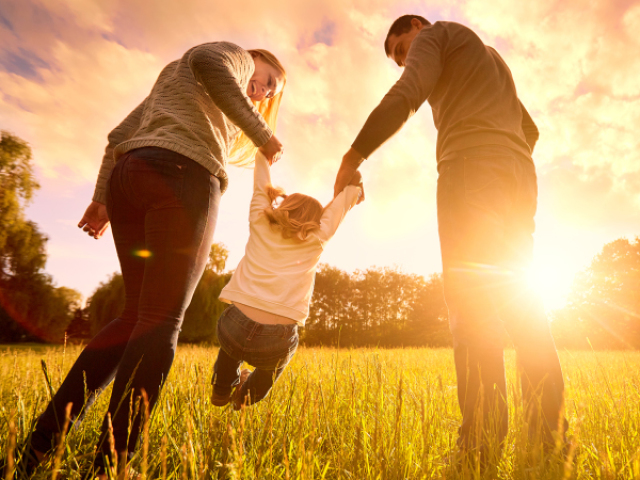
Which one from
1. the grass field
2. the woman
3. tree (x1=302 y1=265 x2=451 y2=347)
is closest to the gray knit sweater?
the woman

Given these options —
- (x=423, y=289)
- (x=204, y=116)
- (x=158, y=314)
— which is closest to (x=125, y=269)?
(x=158, y=314)

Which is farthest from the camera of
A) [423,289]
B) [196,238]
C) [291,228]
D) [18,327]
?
[423,289]

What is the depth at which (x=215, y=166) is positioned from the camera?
5.36 feet

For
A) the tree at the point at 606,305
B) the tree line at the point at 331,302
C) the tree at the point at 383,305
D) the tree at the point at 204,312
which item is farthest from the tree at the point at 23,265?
the tree at the point at 606,305

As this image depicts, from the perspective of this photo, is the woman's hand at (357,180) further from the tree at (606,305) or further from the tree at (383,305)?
the tree at (383,305)

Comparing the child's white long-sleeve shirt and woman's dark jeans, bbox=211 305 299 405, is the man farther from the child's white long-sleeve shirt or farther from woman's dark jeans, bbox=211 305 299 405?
woman's dark jeans, bbox=211 305 299 405

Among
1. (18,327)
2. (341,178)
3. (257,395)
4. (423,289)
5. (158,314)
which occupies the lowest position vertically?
(18,327)

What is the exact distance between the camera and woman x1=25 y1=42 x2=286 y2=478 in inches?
51.8

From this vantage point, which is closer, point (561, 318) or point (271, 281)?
point (271, 281)

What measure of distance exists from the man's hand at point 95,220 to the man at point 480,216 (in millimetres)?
1507

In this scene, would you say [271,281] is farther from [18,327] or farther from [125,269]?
[18,327]

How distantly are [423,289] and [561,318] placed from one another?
13.7 m

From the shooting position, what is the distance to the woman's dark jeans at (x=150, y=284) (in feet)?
4.26

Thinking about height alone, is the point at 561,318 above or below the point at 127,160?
above
